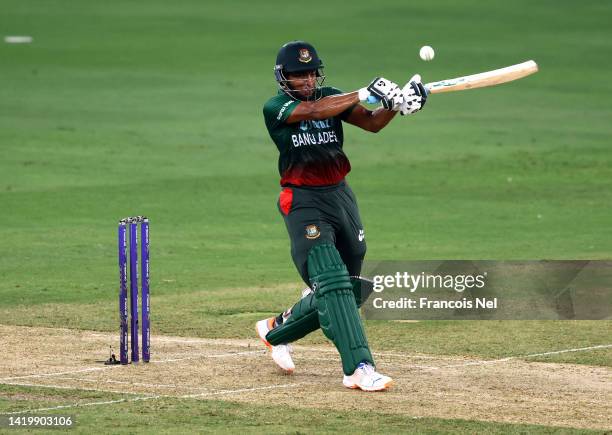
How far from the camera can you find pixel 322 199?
30.6 feet

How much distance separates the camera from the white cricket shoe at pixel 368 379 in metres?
8.87

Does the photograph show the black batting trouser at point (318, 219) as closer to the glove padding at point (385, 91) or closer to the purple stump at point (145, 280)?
the glove padding at point (385, 91)

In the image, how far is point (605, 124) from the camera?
85.4 ft

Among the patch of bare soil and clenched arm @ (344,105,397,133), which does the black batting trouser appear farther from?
the patch of bare soil

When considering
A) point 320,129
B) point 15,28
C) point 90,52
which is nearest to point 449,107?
point 90,52

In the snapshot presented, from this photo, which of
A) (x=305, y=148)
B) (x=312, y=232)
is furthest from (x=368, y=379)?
(x=305, y=148)

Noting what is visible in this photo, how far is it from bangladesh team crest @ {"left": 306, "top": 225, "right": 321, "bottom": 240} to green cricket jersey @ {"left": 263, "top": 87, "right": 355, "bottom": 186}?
0.29 meters

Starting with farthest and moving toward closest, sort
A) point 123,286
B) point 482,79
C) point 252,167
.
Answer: point 252,167, point 482,79, point 123,286

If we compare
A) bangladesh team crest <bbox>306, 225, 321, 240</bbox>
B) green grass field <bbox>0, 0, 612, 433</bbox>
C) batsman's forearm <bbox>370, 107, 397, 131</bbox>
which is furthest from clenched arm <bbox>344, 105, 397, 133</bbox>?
green grass field <bbox>0, 0, 612, 433</bbox>

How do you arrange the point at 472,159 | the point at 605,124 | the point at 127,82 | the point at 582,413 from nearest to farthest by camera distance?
1. the point at 582,413
2. the point at 472,159
3. the point at 605,124
4. the point at 127,82

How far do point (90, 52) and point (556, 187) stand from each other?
1721 centimetres

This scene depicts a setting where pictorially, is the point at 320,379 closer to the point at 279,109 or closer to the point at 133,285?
the point at 133,285

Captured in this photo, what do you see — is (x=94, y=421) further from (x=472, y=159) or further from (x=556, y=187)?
(x=472, y=159)

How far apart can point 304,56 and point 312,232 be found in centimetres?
115
